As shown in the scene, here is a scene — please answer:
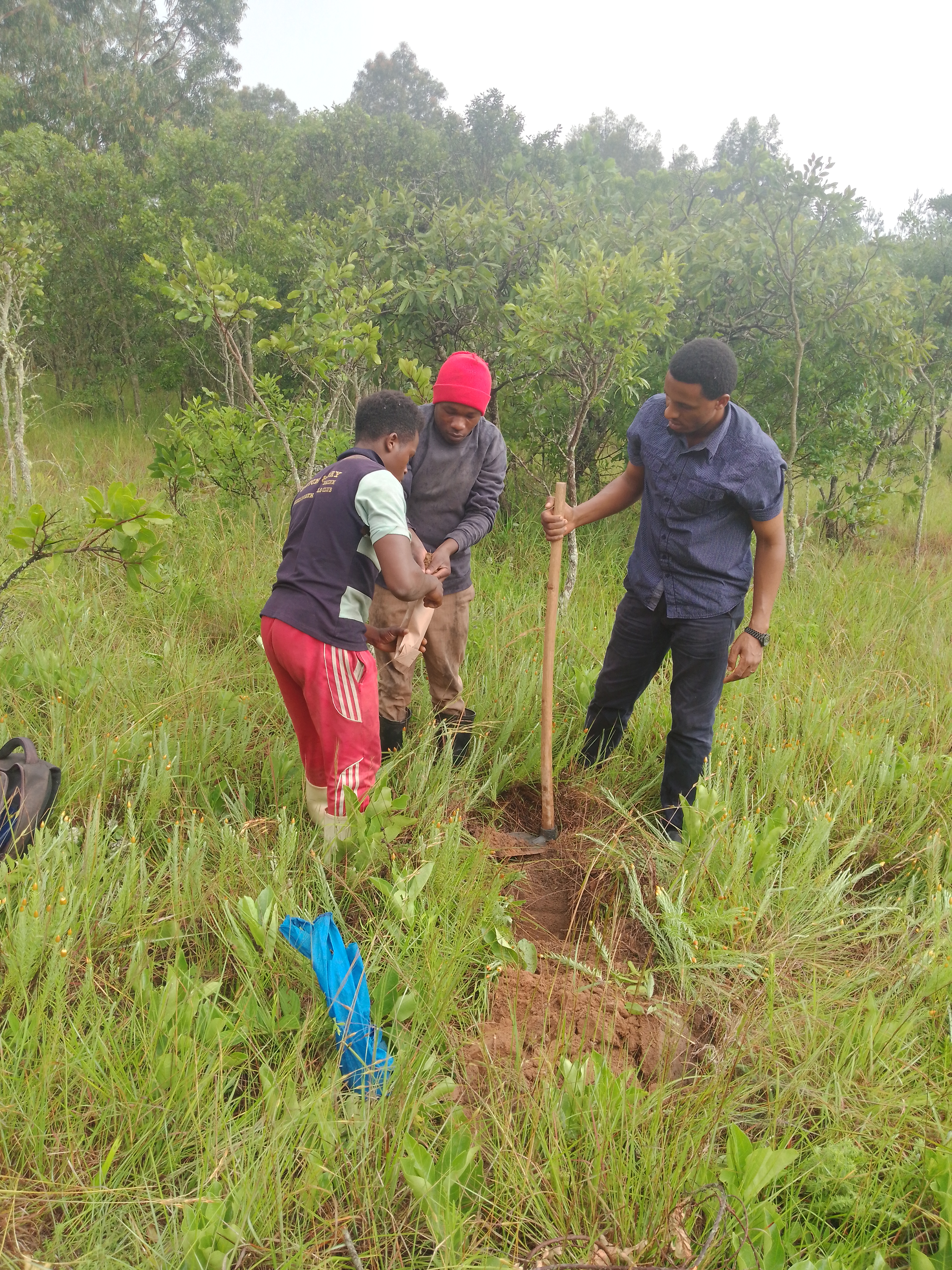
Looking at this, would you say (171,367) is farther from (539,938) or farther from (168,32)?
(168,32)

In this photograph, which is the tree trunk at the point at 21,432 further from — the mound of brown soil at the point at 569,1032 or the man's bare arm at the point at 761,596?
the mound of brown soil at the point at 569,1032

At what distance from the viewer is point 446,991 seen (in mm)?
2168

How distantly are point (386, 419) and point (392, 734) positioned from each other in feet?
4.85

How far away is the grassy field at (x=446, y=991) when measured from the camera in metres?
1.68

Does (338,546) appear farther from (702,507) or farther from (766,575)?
(766,575)

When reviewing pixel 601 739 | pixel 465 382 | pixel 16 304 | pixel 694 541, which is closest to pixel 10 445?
pixel 16 304

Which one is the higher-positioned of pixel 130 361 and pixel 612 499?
pixel 130 361

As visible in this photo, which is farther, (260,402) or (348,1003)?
(260,402)

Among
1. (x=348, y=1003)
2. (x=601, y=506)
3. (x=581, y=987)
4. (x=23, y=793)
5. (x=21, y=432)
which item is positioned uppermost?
(x=21, y=432)

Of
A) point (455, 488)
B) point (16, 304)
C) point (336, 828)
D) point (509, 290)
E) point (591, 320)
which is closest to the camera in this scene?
point (336, 828)

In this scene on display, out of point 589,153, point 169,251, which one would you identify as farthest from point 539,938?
point 589,153

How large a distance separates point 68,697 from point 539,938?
223 centimetres

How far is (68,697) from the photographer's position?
341cm

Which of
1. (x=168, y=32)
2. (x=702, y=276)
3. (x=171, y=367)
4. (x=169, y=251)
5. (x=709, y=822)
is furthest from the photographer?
(x=168, y=32)
